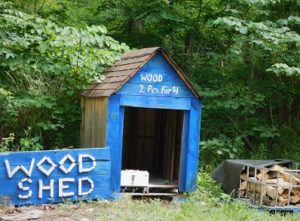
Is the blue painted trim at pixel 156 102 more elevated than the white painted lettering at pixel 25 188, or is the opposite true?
the blue painted trim at pixel 156 102

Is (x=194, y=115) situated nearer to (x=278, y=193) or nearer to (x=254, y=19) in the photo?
(x=278, y=193)

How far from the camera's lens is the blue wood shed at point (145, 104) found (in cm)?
704

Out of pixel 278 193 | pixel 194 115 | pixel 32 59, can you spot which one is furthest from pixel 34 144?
pixel 278 193

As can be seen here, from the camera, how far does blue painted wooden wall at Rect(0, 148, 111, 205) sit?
20.4 ft

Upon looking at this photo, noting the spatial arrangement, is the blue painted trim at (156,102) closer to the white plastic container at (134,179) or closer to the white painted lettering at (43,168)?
the white plastic container at (134,179)

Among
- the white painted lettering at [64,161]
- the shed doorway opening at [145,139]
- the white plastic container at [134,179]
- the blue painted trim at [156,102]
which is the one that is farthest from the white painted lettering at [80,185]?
the shed doorway opening at [145,139]

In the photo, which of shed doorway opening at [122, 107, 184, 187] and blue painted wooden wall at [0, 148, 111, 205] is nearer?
blue painted wooden wall at [0, 148, 111, 205]

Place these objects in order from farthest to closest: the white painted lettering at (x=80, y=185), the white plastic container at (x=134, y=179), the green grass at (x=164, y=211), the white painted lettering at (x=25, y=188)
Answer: the white plastic container at (x=134, y=179), the white painted lettering at (x=80, y=185), the white painted lettering at (x=25, y=188), the green grass at (x=164, y=211)

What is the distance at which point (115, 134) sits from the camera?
23.0ft

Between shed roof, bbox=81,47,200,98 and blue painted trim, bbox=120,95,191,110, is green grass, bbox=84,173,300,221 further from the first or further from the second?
shed roof, bbox=81,47,200,98

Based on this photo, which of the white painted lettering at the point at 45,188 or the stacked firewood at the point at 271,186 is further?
the stacked firewood at the point at 271,186

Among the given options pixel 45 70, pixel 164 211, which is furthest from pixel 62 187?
pixel 45 70

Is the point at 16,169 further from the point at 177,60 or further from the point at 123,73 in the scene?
the point at 177,60

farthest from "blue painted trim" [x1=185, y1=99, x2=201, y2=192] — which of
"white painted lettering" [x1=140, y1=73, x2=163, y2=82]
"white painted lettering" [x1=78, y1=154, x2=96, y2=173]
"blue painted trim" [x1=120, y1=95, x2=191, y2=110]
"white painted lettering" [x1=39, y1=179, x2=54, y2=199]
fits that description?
"white painted lettering" [x1=39, y1=179, x2=54, y2=199]
